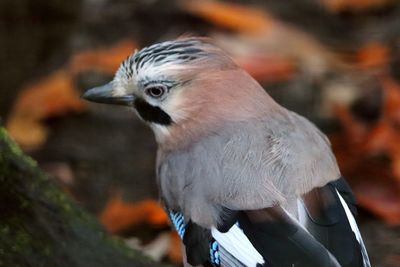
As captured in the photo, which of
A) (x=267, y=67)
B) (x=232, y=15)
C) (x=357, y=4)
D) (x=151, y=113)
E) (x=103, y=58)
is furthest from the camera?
(x=357, y=4)

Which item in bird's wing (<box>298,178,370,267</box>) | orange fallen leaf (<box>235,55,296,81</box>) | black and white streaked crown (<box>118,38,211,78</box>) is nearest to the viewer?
bird's wing (<box>298,178,370,267</box>)

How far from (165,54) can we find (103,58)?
2349 millimetres

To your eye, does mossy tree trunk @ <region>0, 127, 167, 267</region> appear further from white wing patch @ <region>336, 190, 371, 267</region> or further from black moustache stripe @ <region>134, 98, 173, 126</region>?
white wing patch @ <region>336, 190, 371, 267</region>

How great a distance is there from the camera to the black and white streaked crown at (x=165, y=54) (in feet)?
11.3

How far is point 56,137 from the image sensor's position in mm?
5238

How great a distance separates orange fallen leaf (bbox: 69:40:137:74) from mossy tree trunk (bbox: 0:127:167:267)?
2121mm

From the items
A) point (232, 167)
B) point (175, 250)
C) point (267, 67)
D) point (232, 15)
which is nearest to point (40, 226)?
point (232, 167)

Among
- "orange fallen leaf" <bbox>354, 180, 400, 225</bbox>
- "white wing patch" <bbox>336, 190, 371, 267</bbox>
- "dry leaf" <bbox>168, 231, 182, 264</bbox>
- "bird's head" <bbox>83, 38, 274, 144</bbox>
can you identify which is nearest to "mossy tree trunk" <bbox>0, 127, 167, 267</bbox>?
"bird's head" <bbox>83, 38, 274, 144</bbox>

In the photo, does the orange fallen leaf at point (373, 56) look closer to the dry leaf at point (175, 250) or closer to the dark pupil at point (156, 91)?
the dry leaf at point (175, 250)

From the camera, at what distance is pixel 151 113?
357cm

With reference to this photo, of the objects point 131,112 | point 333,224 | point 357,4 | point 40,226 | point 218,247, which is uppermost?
point 333,224

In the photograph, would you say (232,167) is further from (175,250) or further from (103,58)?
(103,58)

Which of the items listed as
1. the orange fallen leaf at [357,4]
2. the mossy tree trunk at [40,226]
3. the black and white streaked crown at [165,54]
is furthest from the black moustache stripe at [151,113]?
the orange fallen leaf at [357,4]

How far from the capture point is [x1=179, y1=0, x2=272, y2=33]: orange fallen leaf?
19.5ft
